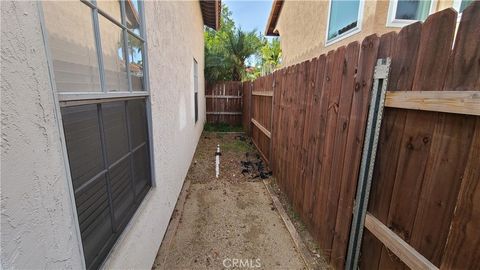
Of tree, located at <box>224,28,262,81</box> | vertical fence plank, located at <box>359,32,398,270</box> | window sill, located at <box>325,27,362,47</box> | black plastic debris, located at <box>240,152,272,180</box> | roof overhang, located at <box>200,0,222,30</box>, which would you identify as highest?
roof overhang, located at <box>200,0,222,30</box>

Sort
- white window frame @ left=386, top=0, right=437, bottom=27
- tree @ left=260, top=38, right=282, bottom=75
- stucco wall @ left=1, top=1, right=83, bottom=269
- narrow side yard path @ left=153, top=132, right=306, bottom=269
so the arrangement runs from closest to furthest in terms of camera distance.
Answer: stucco wall @ left=1, top=1, right=83, bottom=269
narrow side yard path @ left=153, top=132, right=306, bottom=269
white window frame @ left=386, top=0, right=437, bottom=27
tree @ left=260, top=38, right=282, bottom=75

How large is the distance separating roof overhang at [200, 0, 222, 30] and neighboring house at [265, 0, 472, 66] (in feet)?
8.57

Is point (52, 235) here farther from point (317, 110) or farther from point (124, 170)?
point (317, 110)

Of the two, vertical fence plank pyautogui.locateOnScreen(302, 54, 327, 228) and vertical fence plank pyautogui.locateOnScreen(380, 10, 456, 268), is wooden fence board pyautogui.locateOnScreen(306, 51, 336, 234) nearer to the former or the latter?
vertical fence plank pyautogui.locateOnScreen(302, 54, 327, 228)

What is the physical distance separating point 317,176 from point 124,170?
195 cm

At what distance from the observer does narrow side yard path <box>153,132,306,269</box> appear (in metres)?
2.17

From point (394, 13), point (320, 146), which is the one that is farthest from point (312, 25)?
point (320, 146)

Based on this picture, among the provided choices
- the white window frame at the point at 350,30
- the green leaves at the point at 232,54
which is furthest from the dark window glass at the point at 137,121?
the green leaves at the point at 232,54

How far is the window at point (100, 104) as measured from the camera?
3.11 feet

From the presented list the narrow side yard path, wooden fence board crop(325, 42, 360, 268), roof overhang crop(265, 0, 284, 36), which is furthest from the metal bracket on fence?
roof overhang crop(265, 0, 284, 36)

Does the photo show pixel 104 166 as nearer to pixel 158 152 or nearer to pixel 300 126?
pixel 158 152

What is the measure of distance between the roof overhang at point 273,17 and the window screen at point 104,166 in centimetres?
903

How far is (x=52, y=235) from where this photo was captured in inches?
30.8

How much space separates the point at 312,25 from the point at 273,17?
4.95 meters
